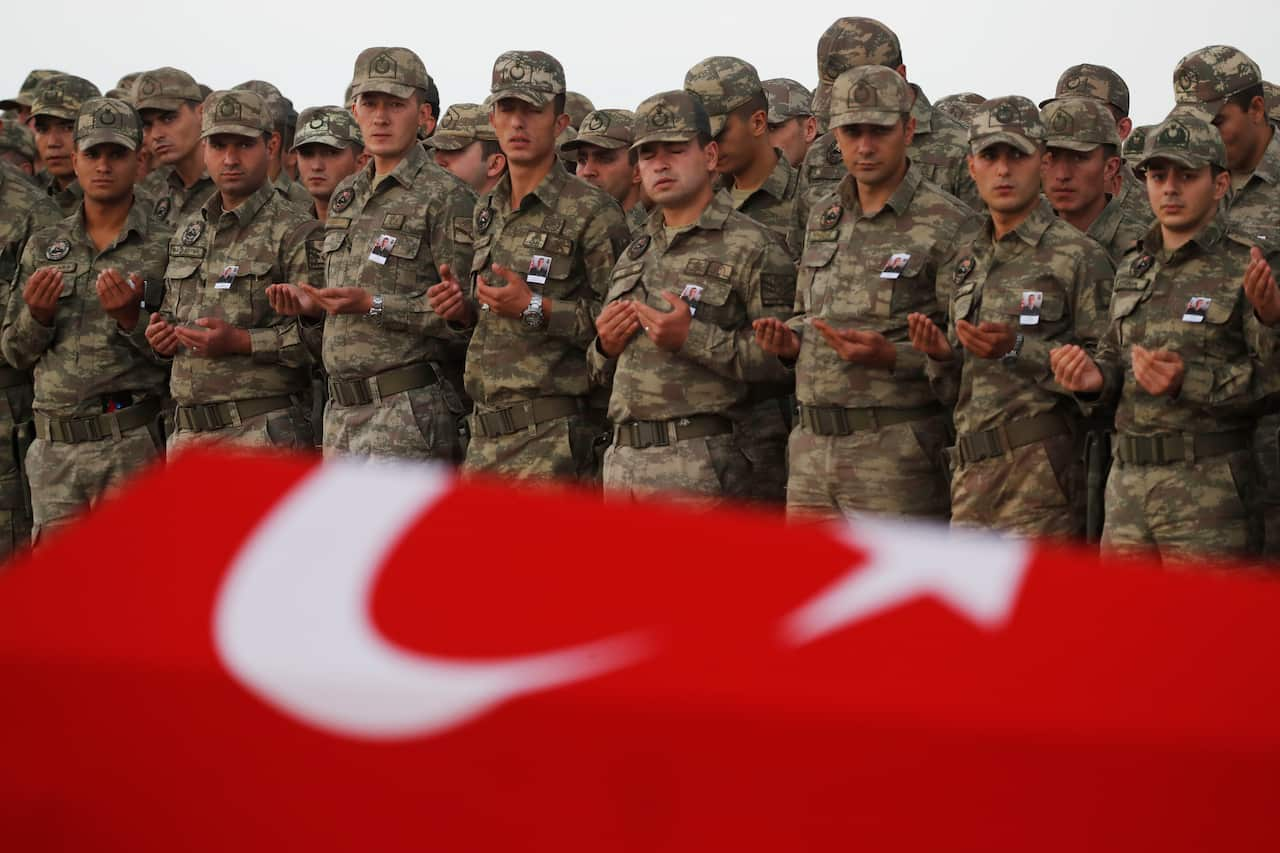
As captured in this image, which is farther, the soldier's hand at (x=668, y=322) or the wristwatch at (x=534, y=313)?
the wristwatch at (x=534, y=313)

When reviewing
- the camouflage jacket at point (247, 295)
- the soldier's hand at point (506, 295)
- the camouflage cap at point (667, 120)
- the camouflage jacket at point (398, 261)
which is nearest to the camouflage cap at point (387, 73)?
the camouflage jacket at point (398, 261)

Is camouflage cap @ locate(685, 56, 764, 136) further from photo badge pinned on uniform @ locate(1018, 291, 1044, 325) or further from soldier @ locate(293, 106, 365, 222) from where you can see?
soldier @ locate(293, 106, 365, 222)

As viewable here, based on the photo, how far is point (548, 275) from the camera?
7383mm

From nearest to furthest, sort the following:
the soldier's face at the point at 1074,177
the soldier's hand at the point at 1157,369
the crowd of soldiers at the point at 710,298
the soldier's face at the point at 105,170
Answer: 1. the soldier's hand at the point at 1157,369
2. the crowd of soldiers at the point at 710,298
3. the soldier's face at the point at 1074,177
4. the soldier's face at the point at 105,170

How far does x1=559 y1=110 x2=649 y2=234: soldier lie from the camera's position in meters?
8.54

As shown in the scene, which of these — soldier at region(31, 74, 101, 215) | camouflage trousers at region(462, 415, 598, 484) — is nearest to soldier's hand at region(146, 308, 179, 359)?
camouflage trousers at region(462, 415, 598, 484)

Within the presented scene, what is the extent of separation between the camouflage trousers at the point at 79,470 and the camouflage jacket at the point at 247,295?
45 cm

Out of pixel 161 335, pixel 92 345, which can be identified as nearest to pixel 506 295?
pixel 161 335

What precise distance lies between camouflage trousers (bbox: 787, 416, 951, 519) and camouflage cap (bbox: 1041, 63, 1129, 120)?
2464 mm

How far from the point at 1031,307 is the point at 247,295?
3496mm

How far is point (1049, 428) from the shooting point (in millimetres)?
6367

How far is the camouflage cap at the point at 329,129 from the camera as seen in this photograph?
29.0 ft

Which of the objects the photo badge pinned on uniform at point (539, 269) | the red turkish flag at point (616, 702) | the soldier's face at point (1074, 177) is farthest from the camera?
the photo badge pinned on uniform at point (539, 269)

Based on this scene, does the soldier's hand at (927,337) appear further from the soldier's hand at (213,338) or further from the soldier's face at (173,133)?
the soldier's face at (173,133)
